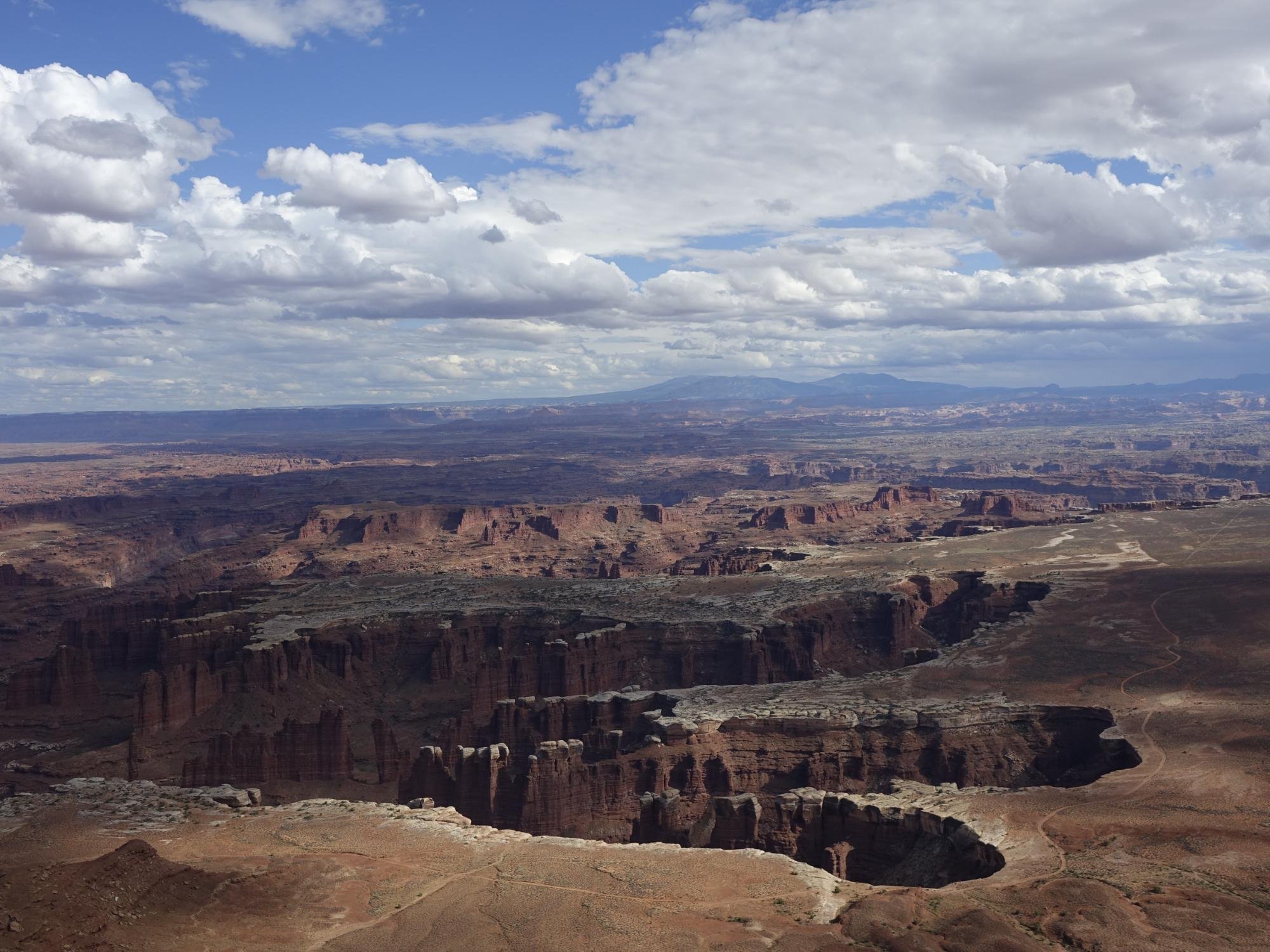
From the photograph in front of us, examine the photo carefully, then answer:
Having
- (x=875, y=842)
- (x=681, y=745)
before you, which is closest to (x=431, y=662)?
(x=681, y=745)

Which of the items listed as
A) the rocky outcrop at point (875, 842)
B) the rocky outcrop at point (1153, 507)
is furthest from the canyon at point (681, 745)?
the rocky outcrop at point (1153, 507)

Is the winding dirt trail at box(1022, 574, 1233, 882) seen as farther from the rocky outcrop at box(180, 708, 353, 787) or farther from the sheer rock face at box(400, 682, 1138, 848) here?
the rocky outcrop at box(180, 708, 353, 787)

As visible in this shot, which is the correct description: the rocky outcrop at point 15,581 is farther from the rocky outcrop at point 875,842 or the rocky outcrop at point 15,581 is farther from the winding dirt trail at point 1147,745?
the winding dirt trail at point 1147,745

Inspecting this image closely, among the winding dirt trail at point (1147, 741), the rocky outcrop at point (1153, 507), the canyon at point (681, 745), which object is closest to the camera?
the canyon at point (681, 745)

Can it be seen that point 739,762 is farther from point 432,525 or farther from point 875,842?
point 432,525

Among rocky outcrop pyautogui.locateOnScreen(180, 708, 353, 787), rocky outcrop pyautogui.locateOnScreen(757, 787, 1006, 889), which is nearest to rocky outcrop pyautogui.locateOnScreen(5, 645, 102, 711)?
rocky outcrop pyautogui.locateOnScreen(180, 708, 353, 787)

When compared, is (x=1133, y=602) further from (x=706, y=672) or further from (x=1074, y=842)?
(x=1074, y=842)
